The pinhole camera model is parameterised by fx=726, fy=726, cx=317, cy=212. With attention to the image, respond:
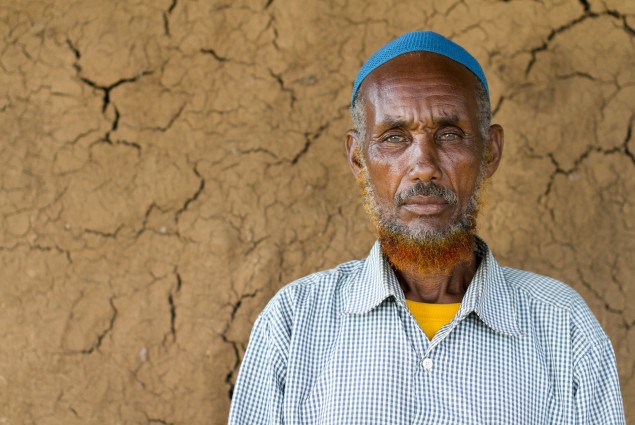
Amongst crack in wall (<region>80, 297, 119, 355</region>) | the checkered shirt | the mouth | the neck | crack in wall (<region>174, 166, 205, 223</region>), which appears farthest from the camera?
crack in wall (<region>174, 166, 205, 223</region>)

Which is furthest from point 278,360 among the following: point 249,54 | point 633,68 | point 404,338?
point 633,68

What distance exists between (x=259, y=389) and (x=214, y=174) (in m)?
1.03

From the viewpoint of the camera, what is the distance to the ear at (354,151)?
7.39 ft

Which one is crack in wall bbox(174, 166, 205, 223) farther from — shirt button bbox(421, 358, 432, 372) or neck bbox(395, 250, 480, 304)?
shirt button bbox(421, 358, 432, 372)

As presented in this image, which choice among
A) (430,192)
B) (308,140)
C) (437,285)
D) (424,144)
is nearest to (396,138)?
(424,144)

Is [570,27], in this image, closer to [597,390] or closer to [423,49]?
[423,49]

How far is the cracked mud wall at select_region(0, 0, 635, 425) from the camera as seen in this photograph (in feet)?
8.82

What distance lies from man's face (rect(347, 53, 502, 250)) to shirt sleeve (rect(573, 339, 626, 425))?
1.65 feet

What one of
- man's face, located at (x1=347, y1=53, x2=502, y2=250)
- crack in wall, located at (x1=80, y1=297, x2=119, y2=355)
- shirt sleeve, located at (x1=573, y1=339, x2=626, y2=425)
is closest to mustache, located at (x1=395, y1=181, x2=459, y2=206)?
man's face, located at (x1=347, y1=53, x2=502, y2=250)

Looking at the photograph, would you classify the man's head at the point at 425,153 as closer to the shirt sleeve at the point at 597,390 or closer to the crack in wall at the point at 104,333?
the shirt sleeve at the point at 597,390

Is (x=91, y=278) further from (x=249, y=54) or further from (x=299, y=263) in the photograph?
(x=249, y=54)

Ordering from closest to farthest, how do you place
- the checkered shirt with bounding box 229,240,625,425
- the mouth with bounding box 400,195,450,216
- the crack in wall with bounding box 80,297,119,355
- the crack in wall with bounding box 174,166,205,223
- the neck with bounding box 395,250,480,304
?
1. the checkered shirt with bounding box 229,240,625,425
2. the mouth with bounding box 400,195,450,216
3. the neck with bounding box 395,250,480,304
4. the crack in wall with bounding box 80,297,119,355
5. the crack in wall with bounding box 174,166,205,223

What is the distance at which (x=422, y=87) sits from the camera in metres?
2.08

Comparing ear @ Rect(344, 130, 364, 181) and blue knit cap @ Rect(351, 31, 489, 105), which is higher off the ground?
blue knit cap @ Rect(351, 31, 489, 105)
